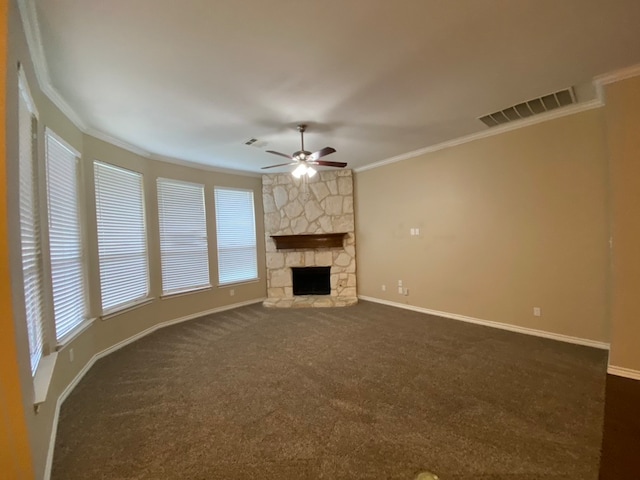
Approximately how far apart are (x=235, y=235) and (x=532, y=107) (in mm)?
5145

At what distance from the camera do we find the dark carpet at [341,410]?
1.71 m

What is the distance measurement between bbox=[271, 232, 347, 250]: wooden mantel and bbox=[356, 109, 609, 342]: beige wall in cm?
106

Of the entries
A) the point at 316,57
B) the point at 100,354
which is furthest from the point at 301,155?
the point at 100,354

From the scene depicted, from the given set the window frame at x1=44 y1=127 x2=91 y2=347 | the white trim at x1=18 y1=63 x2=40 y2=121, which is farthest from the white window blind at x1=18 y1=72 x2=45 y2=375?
the window frame at x1=44 y1=127 x2=91 y2=347

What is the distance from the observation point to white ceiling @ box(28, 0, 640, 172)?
5.63 feet

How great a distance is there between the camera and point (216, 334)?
4148mm

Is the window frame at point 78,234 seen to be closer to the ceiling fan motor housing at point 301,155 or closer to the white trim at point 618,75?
the ceiling fan motor housing at point 301,155

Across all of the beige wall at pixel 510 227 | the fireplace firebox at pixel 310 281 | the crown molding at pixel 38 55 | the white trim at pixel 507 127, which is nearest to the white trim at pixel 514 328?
the beige wall at pixel 510 227

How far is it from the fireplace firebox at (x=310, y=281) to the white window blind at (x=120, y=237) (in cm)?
291

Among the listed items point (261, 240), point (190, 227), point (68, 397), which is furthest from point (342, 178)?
point (68, 397)

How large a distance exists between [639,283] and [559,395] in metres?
1.29

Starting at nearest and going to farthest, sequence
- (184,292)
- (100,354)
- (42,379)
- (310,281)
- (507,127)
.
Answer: (42,379) < (100,354) < (507,127) < (184,292) < (310,281)

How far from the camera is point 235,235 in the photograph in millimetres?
5773

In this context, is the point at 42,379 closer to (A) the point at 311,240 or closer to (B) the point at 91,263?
(B) the point at 91,263
